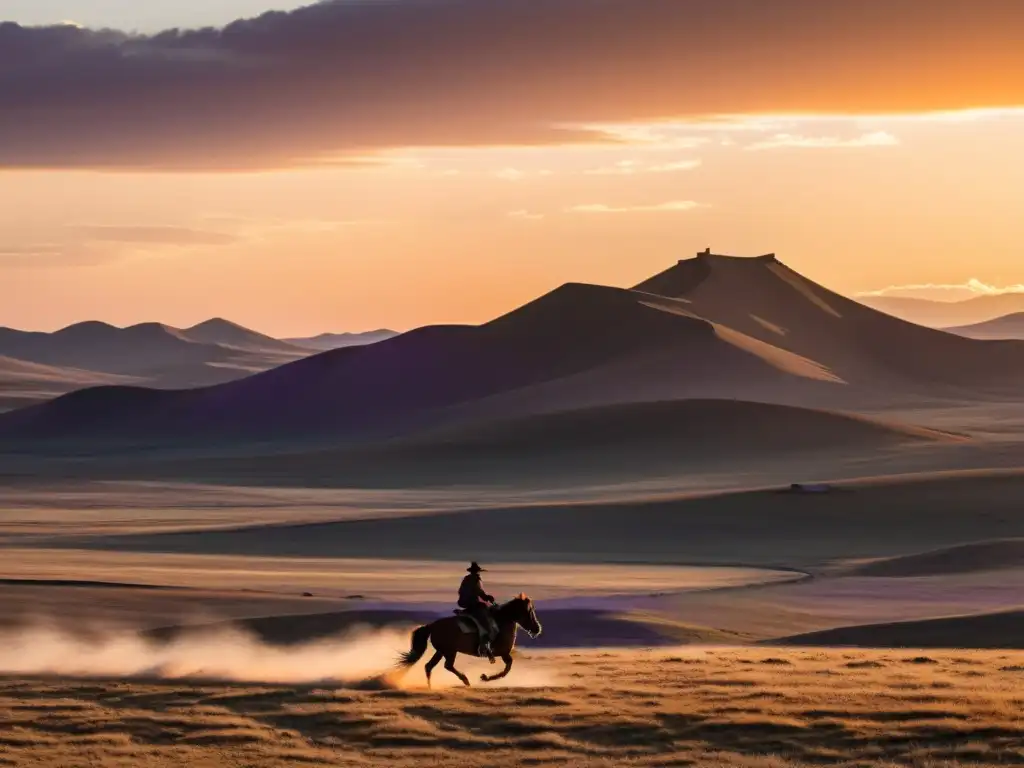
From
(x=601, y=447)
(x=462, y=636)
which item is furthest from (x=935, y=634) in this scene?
(x=601, y=447)

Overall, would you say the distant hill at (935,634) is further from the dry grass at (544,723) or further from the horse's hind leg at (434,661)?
the horse's hind leg at (434,661)

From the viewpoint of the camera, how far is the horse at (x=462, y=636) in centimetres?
2678

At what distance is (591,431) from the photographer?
14938cm

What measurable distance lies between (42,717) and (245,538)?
183ft

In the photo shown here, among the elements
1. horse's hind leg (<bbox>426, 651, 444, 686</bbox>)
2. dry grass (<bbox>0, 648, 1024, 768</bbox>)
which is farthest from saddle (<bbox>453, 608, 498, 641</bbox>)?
dry grass (<bbox>0, 648, 1024, 768</bbox>)

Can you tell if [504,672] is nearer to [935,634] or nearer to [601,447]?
[935,634]

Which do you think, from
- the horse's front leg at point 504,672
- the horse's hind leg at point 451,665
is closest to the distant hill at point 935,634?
the horse's front leg at point 504,672

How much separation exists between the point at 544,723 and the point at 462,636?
356 cm

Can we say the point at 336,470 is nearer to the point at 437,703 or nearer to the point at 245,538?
the point at 245,538

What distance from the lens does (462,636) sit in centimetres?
2678

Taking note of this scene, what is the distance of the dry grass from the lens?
21.4 meters

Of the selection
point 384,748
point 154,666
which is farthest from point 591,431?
point 384,748

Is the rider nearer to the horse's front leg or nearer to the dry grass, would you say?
the horse's front leg

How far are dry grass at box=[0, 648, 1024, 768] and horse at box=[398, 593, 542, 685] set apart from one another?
20.7 inches
